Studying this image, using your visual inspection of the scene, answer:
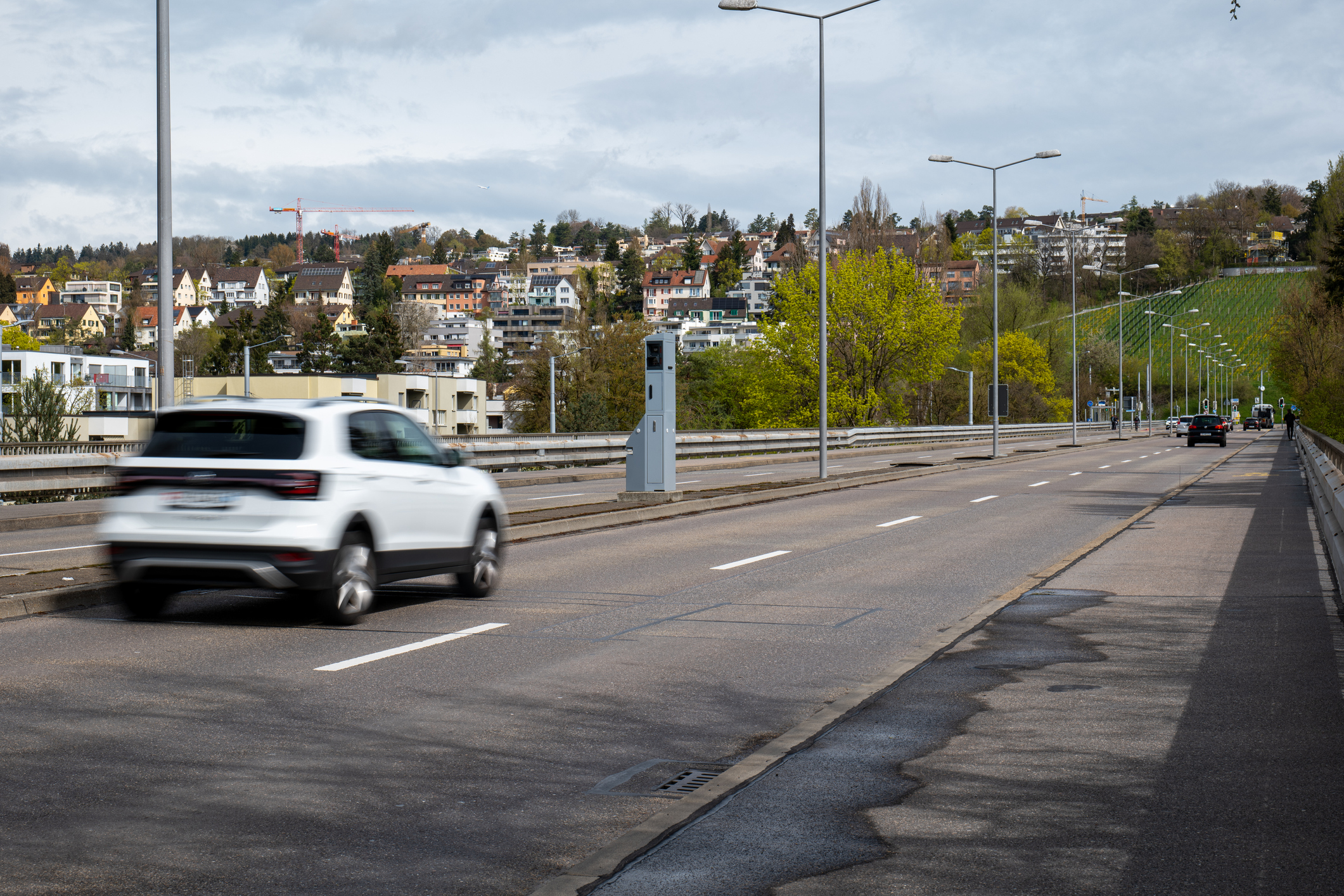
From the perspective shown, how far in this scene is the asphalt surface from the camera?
184 inches

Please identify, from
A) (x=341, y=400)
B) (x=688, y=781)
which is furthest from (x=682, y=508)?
(x=688, y=781)

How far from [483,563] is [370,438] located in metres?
1.80

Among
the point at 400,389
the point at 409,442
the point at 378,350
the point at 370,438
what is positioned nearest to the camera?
the point at 370,438

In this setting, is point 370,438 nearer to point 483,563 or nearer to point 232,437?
point 232,437

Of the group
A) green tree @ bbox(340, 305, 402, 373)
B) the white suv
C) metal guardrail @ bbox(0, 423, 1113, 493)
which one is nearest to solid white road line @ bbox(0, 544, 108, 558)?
metal guardrail @ bbox(0, 423, 1113, 493)

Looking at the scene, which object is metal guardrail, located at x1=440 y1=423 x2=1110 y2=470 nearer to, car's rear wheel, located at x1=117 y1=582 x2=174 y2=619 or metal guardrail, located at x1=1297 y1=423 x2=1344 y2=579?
metal guardrail, located at x1=1297 y1=423 x2=1344 y2=579

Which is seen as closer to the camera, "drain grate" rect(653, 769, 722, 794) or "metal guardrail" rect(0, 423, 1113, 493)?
"drain grate" rect(653, 769, 722, 794)

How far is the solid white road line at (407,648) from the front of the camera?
27.1 ft

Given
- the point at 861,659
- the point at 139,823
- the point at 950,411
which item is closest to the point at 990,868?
the point at 139,823

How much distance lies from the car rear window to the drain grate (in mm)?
4733

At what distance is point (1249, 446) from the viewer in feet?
230

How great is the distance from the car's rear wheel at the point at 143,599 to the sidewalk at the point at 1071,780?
17.9ft

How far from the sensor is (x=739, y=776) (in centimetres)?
566

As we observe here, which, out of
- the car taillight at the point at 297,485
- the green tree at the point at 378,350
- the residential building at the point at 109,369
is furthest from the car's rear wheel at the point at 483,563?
the green tree at the point at 378,350
